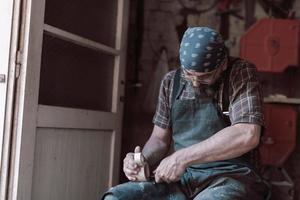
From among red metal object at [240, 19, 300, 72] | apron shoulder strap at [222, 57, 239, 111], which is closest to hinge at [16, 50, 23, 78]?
apron shoulder strap at [222, 57, 239, 111]

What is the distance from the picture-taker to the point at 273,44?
264cm

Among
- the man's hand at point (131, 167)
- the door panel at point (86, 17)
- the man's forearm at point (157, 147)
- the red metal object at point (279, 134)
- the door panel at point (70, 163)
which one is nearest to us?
the man's hand at point (131, 167)

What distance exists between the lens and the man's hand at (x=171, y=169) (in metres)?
1.63

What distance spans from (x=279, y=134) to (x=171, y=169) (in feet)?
3.73

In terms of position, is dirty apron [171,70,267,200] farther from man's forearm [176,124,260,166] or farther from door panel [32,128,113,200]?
door panel [32,128,113,200]

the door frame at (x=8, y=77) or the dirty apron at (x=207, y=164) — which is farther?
Result: the door frame at (x=8, y=77)

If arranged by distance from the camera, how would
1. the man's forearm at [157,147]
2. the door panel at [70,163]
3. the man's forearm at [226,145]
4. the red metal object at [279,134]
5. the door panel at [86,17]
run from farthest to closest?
1. the red metal object at [279,134]
2. the door panel at [86,17]
3. the door panel at [70,163]
4. the man's forearm at [157,147]
5. the man's forearm at [226,145]

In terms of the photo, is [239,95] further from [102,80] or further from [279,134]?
[102,80]

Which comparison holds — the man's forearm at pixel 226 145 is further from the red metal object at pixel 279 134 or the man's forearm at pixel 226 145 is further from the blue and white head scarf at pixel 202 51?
the red metal object at pixel 279 134

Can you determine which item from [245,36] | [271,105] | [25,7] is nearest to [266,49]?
[245,36]

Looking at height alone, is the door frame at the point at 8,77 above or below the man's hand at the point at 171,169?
above

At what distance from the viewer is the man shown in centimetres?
162

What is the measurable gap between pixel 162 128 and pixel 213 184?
37cm

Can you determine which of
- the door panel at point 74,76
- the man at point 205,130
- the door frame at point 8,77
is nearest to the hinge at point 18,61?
the door frame at point 8,77
